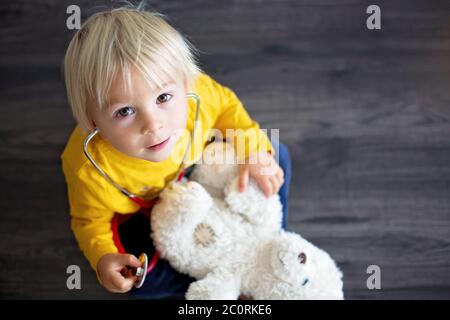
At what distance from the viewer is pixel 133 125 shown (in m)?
0.67

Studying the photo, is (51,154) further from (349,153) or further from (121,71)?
(349,153)

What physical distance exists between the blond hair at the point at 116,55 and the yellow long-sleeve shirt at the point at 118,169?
0.10 m

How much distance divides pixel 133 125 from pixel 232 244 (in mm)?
268

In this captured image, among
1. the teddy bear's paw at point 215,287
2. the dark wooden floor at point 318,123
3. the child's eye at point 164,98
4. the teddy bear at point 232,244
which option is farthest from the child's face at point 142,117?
the dark wooden floor at point 318,123

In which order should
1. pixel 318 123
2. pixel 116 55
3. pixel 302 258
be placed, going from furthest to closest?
pixel 318 123 → pixel 302 258 → pixel 116 55

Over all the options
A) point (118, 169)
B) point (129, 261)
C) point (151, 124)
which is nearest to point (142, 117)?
point (151, 124)

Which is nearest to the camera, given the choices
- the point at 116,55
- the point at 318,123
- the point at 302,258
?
the point at 116,55

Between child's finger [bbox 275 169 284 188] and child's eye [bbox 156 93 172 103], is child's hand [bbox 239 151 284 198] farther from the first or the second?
child's eye [bbox 156 93 172 103]

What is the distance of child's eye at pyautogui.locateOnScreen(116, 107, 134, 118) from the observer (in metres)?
0.66

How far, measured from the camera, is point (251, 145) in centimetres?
87

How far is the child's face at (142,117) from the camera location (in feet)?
2.12

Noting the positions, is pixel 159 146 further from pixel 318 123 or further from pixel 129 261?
pixel 318 123

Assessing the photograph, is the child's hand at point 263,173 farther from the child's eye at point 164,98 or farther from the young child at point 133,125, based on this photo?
the child's eye at point 164,98
